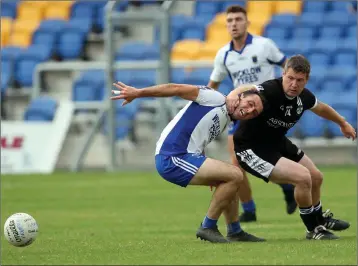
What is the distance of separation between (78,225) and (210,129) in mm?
3977

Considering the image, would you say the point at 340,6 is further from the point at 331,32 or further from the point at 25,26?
the point at 25,26

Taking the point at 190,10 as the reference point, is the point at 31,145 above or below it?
below

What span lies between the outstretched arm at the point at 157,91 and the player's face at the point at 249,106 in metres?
0.45

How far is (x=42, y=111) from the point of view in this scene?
24.3 meters

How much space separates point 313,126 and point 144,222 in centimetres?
1131

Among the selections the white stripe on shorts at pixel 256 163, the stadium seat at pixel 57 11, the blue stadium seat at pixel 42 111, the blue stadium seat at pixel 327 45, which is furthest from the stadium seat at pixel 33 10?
the white stripe on shorts at pixel 256 163

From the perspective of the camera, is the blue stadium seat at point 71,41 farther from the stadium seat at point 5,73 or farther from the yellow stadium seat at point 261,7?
the yellow stadium seat at point 261,7

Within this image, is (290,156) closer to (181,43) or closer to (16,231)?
(16,231)

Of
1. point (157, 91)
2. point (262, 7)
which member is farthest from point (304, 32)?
point (157, 91)

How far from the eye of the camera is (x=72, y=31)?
93.1 ft

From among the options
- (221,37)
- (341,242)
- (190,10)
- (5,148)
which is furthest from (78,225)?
(190,10)

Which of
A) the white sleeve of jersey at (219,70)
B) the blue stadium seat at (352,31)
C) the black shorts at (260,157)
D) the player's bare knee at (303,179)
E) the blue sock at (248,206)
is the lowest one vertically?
the blue sock at (248,206)

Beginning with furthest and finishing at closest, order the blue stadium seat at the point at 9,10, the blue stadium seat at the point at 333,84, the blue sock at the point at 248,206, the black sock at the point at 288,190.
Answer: the blue stadium seat at the point at 9,10 < the blue stadium seat at the point at 333,84 < the black sock at the point at 288,190 < the blue sock at the point at 248,206

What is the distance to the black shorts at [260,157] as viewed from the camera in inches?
415
